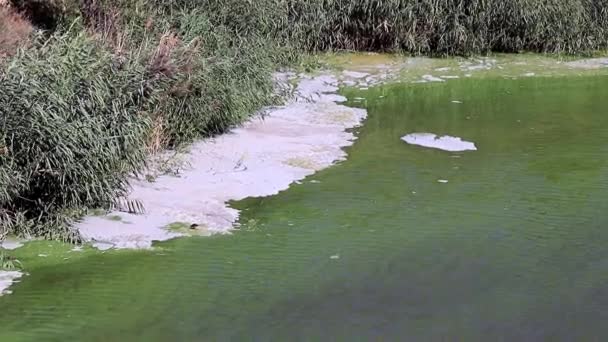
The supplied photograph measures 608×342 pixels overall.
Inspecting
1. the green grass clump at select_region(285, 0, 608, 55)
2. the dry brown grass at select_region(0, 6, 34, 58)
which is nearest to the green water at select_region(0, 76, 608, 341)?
the dry brown grass at select_region(0, 6, 34, 58)

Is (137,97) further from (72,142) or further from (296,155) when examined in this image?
(296,155)

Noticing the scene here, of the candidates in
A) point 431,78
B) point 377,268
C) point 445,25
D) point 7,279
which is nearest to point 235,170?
point 377,268

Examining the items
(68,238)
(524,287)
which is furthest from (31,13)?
(524,287)

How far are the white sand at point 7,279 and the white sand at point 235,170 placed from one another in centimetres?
74

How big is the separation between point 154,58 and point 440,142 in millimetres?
3431

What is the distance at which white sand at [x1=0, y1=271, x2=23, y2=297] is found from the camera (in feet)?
20.3

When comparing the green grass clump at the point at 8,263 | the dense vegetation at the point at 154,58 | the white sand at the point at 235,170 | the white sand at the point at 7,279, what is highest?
the dense vegetation at the point at 154,58

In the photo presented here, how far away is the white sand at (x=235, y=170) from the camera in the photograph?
289 inches

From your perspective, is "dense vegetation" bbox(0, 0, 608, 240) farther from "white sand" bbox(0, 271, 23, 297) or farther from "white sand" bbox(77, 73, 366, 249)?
"white sand" bbox(0, 271, 23, 297)

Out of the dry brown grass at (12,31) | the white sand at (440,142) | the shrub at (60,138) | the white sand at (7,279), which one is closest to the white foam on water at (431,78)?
the white sand at (440,142)

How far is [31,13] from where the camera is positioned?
10500 mm

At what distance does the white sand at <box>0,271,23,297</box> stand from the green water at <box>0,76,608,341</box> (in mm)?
84

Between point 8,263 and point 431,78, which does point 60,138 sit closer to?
point 8,263

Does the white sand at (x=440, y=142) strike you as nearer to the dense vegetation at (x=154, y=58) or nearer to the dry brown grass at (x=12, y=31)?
the dense vegetation at (x=154, y=58)
